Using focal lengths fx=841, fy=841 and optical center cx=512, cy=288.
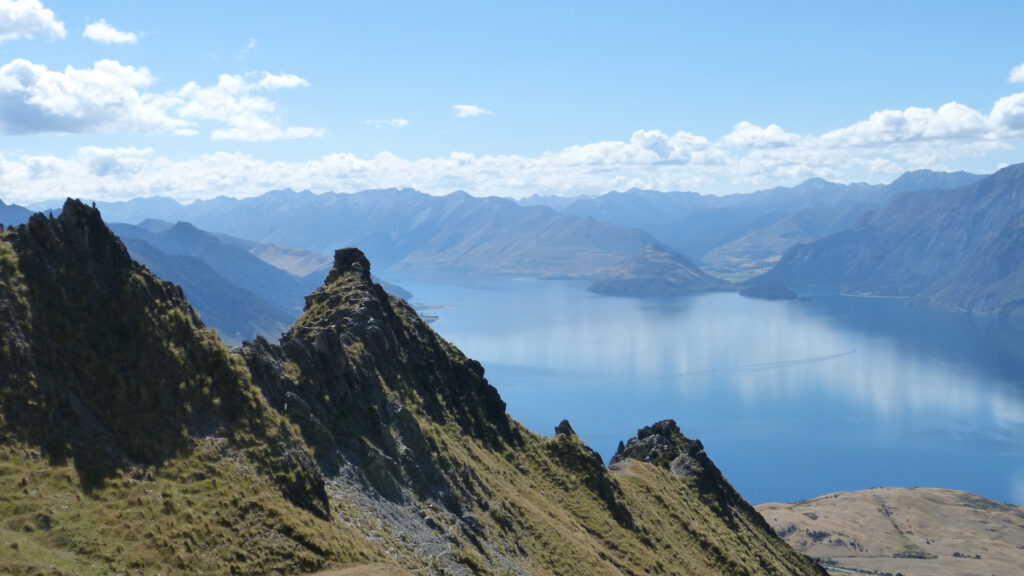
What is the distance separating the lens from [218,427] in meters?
35.9

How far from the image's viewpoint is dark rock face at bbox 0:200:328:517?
30.2 meters

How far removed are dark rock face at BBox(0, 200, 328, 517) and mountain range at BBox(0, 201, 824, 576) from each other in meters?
0.07

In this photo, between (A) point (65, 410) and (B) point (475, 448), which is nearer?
(A) point (65, 410)

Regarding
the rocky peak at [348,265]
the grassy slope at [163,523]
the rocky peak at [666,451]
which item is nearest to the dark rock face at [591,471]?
the rocky peak at [666,451]

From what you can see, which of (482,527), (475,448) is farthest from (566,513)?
(482,527)

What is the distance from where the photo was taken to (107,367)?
109ft

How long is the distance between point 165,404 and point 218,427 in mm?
2576

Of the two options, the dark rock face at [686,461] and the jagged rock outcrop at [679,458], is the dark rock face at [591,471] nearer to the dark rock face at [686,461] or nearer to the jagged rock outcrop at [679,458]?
the jagged rock outcrop at [679,458]

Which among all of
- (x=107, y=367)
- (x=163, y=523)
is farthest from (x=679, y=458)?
(x=163, y=523)

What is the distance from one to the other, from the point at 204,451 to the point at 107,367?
16.5 ft

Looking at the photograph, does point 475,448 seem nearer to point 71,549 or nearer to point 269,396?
point 269,396

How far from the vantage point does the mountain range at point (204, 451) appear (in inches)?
1118

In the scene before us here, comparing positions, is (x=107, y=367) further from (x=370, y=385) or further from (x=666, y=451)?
(x=666, y=451)

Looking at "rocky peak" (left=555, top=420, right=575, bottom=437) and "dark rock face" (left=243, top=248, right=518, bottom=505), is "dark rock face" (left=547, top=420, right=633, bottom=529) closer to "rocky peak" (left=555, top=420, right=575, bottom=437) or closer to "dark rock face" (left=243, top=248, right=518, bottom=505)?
"rocky peak" (left=555, top=420, right=575, bottom=437)
